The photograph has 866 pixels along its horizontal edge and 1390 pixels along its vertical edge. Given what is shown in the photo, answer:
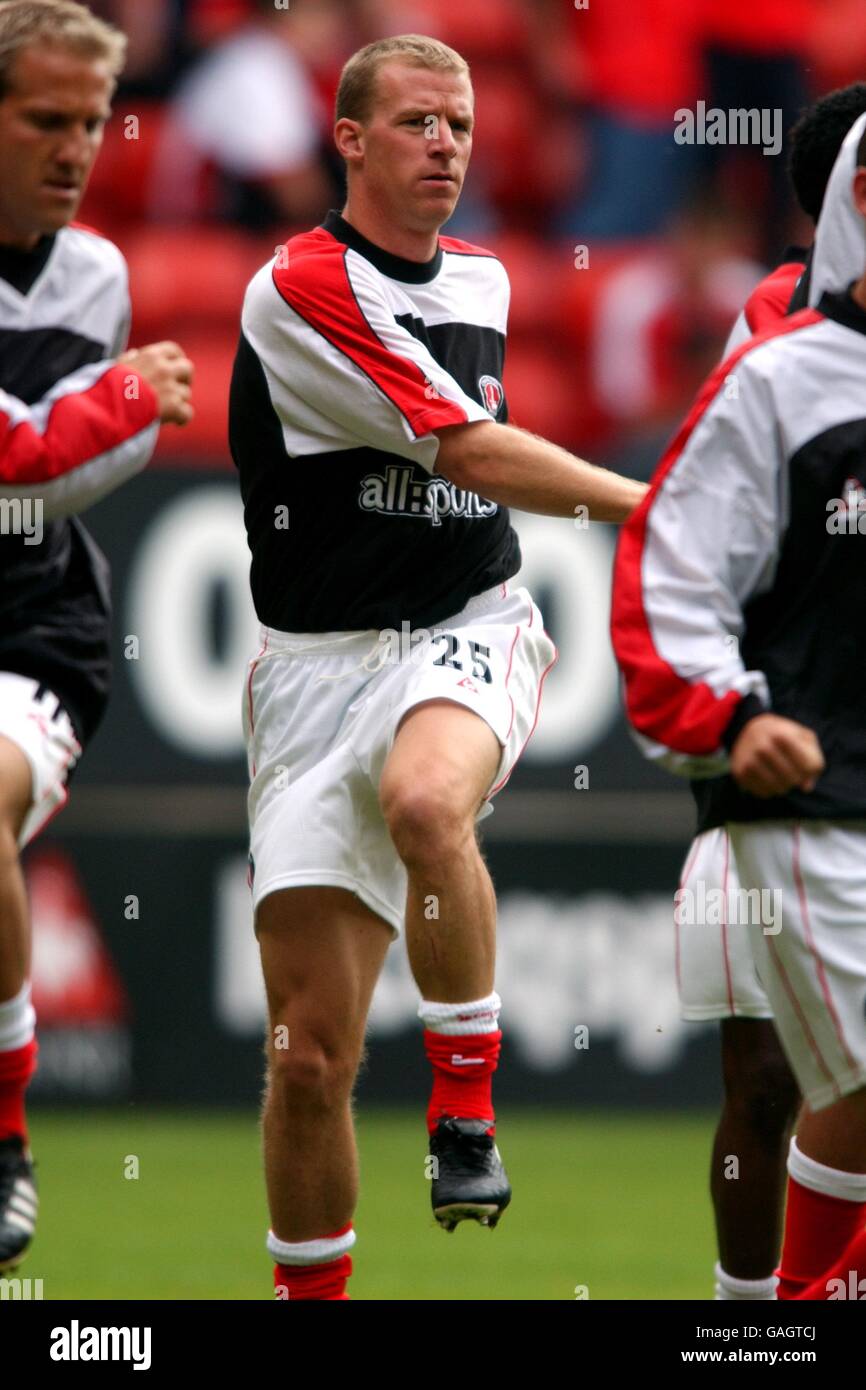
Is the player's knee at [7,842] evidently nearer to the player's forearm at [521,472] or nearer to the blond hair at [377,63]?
the player's forearm at [521,472]

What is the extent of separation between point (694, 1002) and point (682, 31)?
28.8 feet

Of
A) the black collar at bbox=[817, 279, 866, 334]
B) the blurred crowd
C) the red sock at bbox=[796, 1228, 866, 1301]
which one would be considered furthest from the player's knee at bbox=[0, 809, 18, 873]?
the blurred crowd

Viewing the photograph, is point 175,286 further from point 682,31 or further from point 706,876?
point 706,876

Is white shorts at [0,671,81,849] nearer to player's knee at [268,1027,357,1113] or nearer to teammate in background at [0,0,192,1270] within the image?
teammate in background at [0,0,192,1270]

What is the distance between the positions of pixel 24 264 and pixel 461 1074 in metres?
2.04

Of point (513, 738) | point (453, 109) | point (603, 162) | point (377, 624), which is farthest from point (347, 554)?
point (603, 162)

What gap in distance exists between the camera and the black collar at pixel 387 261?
5277 mm

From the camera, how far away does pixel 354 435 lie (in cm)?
523

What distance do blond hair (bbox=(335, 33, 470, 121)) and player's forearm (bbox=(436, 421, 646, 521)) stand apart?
841mm

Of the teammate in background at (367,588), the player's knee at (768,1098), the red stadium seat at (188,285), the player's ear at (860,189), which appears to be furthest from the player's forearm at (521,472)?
the red stadium seat at (188,285)

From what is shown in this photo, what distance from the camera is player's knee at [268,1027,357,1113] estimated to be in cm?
520

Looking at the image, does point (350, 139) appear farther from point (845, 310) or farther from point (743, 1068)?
point (743, 1068)

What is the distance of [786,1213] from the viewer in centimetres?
496

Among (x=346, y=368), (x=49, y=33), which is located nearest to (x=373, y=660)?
(x=346, y=368)
